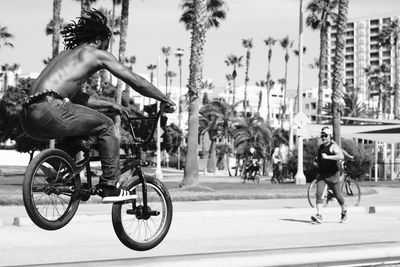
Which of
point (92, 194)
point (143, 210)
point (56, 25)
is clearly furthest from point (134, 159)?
point (56, 25)

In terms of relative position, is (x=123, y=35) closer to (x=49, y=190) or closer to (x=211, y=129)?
(x=49, y=190)

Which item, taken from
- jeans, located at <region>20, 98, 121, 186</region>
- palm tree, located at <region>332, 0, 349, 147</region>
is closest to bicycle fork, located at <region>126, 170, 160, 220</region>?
jeans, located at <region>20, 98, 121, 186</region>

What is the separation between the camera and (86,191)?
238 inches

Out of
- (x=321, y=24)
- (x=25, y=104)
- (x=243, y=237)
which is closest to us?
(x=25, y=104)

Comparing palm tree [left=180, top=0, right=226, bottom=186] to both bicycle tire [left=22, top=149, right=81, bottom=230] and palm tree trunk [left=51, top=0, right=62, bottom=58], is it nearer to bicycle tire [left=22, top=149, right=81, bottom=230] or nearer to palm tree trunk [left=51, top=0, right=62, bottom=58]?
palm tree trunk [left=51, top=0, right=62, bottom=58]

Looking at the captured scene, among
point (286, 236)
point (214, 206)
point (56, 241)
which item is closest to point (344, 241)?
point (286, 236)

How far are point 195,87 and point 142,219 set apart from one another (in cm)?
2256

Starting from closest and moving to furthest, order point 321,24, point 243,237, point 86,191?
point 86,191 → point 243,237 → point 321,24

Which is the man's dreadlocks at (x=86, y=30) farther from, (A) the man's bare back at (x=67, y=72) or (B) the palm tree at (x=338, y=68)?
(B) the palm tree at (x=338, y=68)

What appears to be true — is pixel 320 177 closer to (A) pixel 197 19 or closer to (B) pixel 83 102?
(B) pixel 83 102

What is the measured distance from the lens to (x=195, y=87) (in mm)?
29078

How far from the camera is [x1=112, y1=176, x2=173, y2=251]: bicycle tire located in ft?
21.0

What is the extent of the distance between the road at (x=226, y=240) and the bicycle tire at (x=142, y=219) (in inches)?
6.3

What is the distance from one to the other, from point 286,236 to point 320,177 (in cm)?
377
